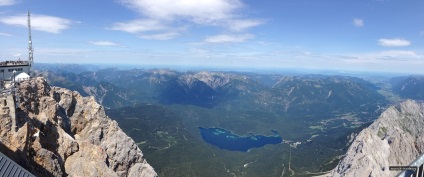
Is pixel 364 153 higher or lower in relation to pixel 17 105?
lower

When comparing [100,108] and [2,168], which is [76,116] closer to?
[100,108]

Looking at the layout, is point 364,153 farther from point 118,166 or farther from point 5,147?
point 5,147

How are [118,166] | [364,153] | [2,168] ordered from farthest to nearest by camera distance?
[364,153], [118,166], [2,168]

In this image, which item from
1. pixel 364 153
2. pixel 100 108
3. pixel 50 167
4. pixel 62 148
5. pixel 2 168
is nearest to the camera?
pixel 2 168

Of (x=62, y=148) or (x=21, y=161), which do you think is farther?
(x=62, y=148)

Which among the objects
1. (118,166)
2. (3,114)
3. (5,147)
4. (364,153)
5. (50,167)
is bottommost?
(364,153)

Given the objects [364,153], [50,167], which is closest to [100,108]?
[50,167]

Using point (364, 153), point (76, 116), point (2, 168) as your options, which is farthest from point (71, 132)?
point (364, 153)
